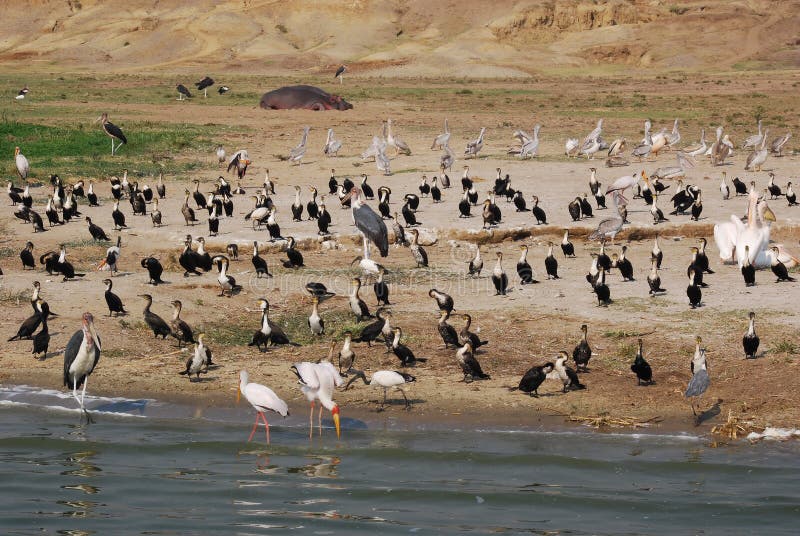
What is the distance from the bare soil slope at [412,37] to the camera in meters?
74.1

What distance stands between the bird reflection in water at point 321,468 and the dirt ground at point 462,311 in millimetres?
1192

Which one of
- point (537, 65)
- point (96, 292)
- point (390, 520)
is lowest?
point (390, 520)

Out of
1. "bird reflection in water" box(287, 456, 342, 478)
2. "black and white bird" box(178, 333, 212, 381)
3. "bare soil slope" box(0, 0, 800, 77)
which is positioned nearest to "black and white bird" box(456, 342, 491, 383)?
"bird reflection in water" box(287, 456, 342, 478)

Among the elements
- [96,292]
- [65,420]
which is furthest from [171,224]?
[65,420]

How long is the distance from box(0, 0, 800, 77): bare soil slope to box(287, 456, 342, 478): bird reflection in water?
57.7 m

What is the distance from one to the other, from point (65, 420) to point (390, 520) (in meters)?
4.09

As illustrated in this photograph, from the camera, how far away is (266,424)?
1112cm

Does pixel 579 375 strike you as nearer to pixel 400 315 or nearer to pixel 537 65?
pixel 400 315

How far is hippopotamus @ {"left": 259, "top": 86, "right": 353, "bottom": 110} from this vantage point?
40281mm

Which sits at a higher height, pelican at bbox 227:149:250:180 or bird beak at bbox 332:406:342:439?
pelican at bbox 227:149:250:180

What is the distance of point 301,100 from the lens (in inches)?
1593

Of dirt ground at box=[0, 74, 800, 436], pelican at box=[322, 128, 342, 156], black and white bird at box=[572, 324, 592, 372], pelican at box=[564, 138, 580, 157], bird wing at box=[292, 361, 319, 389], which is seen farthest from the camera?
pelican at box=[322, 128, 342, 156]

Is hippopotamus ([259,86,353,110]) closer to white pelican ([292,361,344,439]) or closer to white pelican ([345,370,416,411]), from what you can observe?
white pelican ([345,370,416,411])

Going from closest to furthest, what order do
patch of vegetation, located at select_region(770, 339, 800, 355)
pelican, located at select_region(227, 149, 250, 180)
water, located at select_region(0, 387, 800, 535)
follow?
water, located at select_region(0, 387, 800, 535) → patch of vegetation, located at select_region(770, 339, 800, 355) → pelican, located at select_region(227, 149, 250, 180)
